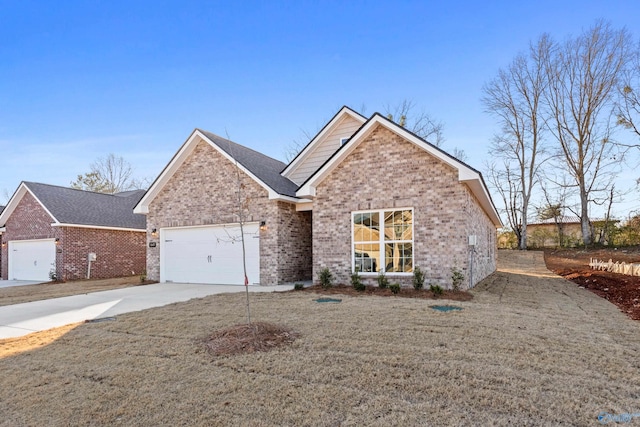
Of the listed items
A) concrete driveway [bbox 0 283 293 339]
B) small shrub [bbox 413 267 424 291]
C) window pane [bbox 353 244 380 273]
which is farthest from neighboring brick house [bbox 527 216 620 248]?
concrete driveway [bbox 0 283 293 339]

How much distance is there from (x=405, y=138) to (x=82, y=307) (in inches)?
377

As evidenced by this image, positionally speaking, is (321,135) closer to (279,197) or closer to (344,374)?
(279,197)

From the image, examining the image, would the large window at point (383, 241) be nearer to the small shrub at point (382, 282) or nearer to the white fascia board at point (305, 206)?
the small shrub at point (382, 282)

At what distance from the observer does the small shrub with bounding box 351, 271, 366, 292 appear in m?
10.4

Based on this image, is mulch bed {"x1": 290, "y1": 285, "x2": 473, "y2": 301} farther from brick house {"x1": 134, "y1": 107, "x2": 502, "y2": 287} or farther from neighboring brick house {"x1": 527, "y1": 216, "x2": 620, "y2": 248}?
neighboring brick house {"x1": 527, "y1": 216, "x2": 620, "y2": 248}

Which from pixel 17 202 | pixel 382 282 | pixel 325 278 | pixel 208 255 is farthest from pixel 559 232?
pixel 17 202

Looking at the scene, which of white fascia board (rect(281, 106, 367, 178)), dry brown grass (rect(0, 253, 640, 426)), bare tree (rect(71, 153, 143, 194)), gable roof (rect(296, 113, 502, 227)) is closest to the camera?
dry brown grass (rect(0, 253, 640, 426))

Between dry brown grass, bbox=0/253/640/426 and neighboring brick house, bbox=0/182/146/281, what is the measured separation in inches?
536

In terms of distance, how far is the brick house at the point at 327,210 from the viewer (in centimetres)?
1022

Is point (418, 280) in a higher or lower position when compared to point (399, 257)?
lower

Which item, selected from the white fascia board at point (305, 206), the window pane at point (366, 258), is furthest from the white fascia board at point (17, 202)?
the window pane at point (366, 258)

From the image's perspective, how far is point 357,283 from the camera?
1058 cm

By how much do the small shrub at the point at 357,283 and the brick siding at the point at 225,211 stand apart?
9.75ft

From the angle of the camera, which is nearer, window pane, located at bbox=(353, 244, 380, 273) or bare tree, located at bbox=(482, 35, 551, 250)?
window pane, located at bbox=(353, 244, 380, 273)
